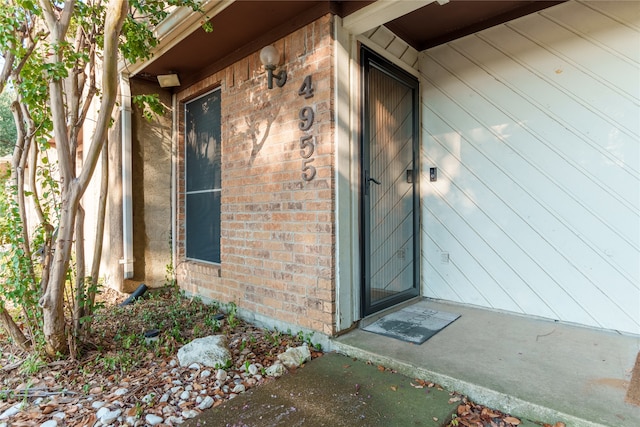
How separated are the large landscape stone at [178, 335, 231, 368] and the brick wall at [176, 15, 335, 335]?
1.93ft

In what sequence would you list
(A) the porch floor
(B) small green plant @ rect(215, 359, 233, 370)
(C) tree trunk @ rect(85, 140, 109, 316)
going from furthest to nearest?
(C) tree trunk @ rect(85, 140, 109, 316)
(B) small green plant @ rect(215, 359, 233, 370)
(A) the porch floor

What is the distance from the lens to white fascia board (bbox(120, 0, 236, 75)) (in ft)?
8.54

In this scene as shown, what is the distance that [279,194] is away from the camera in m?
2.79

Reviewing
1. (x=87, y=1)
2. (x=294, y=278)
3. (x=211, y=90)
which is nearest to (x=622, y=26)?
(x=294, y=278)

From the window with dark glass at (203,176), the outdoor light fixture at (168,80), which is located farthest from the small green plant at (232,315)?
the outdoor light fixture at (168,80)

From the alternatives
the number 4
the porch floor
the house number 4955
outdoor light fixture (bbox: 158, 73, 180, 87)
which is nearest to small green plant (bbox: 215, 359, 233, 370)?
the porch floor

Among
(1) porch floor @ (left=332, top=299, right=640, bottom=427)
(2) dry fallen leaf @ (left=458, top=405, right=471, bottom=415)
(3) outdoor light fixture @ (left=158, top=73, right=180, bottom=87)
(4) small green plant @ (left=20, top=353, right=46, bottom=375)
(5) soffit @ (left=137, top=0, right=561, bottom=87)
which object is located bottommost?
(4) small green plant @ (left=20, top=353, right=46, bottom=375)

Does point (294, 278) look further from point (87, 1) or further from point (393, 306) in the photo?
point (87, 1)

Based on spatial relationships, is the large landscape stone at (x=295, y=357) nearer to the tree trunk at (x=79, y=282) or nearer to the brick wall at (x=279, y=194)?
the brick wall at (x=279, y=194)

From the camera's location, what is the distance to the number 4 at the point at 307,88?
8.34 ft

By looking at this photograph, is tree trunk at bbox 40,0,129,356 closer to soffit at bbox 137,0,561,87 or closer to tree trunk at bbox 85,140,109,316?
tree trunk at bbox 85,140,109,316

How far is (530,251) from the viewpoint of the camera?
2.77 m

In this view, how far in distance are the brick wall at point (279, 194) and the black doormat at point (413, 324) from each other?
448 millimetres

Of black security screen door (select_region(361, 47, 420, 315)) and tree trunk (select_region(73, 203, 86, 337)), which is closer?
tree trunk (select_region(73, 203, 86, 337))
